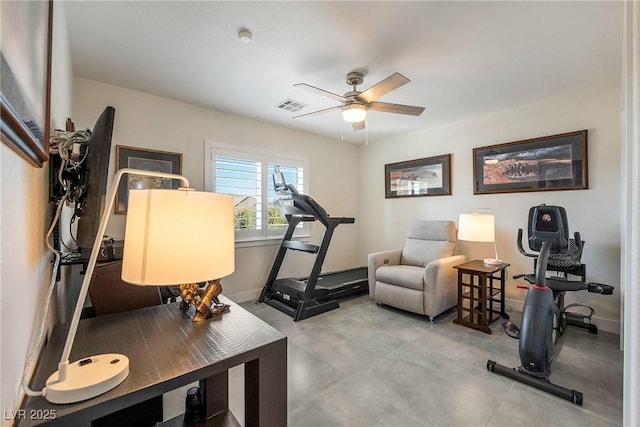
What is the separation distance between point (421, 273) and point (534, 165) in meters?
1.88

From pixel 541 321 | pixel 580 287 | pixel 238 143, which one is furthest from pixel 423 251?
pixel 238 143

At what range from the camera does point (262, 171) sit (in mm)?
A: 3896

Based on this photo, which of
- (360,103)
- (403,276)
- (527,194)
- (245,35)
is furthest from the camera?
(527,194)

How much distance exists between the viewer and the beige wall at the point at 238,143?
2832mm

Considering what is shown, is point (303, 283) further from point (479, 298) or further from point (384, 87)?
point (384, 87)

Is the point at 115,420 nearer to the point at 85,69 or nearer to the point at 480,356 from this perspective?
the point at 480,356

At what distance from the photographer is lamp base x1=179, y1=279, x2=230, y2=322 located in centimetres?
117

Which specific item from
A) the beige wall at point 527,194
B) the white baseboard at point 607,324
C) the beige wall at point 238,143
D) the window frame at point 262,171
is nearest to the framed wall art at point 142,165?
the beige wall at point 238,143

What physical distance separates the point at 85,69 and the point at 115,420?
9.36 ft

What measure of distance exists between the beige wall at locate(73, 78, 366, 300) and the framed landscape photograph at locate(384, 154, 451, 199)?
2.55 feet

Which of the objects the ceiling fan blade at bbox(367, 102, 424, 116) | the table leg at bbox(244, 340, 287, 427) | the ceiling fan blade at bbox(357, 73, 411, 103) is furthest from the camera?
the ceiling fan blade at bbox(367, 102, 424, 116)

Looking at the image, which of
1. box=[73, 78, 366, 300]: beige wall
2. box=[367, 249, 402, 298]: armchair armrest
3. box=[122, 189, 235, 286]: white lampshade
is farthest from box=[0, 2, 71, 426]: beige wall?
box=[367, 249, 402, 298]: armchair armrest

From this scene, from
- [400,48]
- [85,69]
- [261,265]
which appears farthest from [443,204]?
[85,69]

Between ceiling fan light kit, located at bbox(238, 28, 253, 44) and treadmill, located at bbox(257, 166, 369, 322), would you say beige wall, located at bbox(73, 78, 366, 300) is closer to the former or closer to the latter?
treadmill, located at bbox(257, 166, 369, 322)
